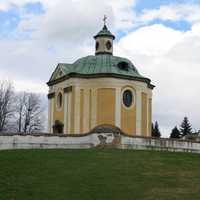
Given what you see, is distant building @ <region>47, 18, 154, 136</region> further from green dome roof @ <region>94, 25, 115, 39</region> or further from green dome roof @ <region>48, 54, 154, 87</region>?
green dome roof @ <region>94, 25, 115, 39</region>

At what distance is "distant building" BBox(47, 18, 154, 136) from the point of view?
43.2m

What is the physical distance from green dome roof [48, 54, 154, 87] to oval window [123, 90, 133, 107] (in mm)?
1250

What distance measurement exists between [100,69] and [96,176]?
23.8 meters

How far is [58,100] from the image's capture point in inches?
1829

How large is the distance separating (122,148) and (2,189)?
45.2 ft

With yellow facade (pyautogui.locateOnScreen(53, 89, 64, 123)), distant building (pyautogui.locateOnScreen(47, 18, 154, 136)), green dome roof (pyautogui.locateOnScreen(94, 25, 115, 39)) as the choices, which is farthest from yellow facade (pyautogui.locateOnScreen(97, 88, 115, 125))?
green dome roof (pyautogui.locateOnScreen(94, 25, 115, 39))

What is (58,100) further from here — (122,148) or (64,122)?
(122,148)

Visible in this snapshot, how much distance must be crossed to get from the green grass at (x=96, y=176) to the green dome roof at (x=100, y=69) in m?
16.1

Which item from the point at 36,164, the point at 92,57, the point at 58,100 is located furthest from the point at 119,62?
the point at 36,164

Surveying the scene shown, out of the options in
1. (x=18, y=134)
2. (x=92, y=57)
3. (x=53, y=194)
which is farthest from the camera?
(x=92, y=57)

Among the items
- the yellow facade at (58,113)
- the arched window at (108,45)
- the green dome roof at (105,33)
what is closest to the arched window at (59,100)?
the yellow facade at (58,113)

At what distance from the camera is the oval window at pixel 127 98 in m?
44.1

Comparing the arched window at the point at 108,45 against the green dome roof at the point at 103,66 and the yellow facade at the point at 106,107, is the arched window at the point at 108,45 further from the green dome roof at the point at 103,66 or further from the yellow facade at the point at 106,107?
the yellow facade at the point at 106,107

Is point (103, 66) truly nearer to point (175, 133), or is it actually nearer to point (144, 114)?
point (144, 114)
